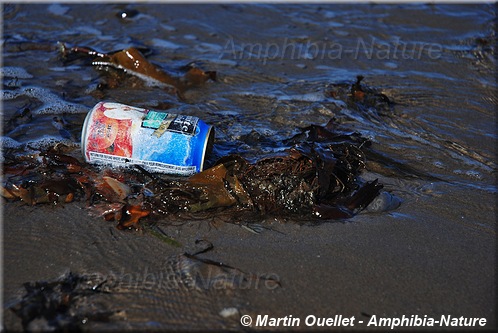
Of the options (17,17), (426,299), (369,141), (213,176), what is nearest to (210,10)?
(17,17)

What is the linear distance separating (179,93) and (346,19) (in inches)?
88.8

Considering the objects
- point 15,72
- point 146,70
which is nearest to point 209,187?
point 146,70

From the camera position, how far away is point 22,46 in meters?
4.86

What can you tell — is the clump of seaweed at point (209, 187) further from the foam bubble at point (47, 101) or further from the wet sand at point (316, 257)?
the foam bubble at point (47, 101)

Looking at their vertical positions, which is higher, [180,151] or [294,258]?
[180,151]

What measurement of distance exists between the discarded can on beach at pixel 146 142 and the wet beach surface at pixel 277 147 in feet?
1.09

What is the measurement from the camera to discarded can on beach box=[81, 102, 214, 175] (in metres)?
2.98

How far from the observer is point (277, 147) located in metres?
3.48

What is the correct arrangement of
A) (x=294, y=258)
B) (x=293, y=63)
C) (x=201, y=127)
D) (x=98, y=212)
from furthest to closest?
(x=293, y=63) → (x=201, y=127) → (x=98, y=212) → (x=294, y=258)

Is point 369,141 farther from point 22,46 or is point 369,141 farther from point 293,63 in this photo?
point 22,46

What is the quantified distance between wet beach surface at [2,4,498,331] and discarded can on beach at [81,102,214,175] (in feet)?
1.09

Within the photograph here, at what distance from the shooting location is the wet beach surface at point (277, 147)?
7.72 ft

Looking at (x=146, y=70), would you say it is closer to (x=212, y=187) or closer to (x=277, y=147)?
(x=277, y=147)

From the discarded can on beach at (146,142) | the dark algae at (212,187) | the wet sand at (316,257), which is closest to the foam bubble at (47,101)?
the dark algae at (212,187)
